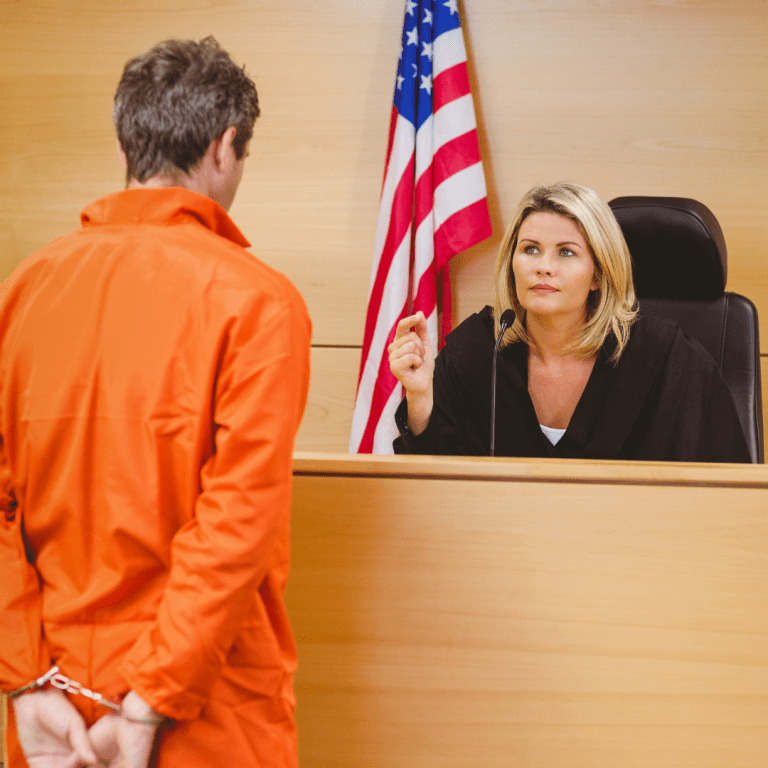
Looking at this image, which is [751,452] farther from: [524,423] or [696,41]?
[696,41]

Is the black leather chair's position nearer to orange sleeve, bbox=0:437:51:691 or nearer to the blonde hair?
the blonde hair

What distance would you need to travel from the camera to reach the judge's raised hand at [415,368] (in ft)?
4.62

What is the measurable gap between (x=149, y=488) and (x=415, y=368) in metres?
0.82

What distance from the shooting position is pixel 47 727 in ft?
2.36

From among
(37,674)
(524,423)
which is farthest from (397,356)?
(37,674)

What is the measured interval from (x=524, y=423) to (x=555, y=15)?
1538 mm

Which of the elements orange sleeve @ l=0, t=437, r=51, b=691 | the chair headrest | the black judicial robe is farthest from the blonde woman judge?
orange sleeve @ l=0, t=437, r=51, b=691

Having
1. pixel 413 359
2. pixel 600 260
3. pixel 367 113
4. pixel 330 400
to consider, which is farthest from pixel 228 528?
pixel 367 113

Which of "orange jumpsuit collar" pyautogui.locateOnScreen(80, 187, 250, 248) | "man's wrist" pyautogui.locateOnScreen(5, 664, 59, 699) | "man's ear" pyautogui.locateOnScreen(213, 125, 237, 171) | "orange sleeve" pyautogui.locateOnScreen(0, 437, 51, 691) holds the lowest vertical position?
"man's wrist" pyautogui.locateOnScreen(5, 664, 59, 699)

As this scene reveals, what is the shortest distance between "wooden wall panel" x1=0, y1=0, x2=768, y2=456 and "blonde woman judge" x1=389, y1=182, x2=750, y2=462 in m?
0.71

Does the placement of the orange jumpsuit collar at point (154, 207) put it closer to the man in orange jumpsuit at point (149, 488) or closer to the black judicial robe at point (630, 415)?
the man in orange jumpsuit at point (149, 488)

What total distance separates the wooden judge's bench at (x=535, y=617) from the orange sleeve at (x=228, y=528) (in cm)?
35

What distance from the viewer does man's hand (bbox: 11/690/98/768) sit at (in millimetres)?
710

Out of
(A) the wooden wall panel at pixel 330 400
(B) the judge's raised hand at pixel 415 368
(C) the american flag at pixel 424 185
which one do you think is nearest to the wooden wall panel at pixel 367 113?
(A) the wooden wall panel at pixel 330 400
